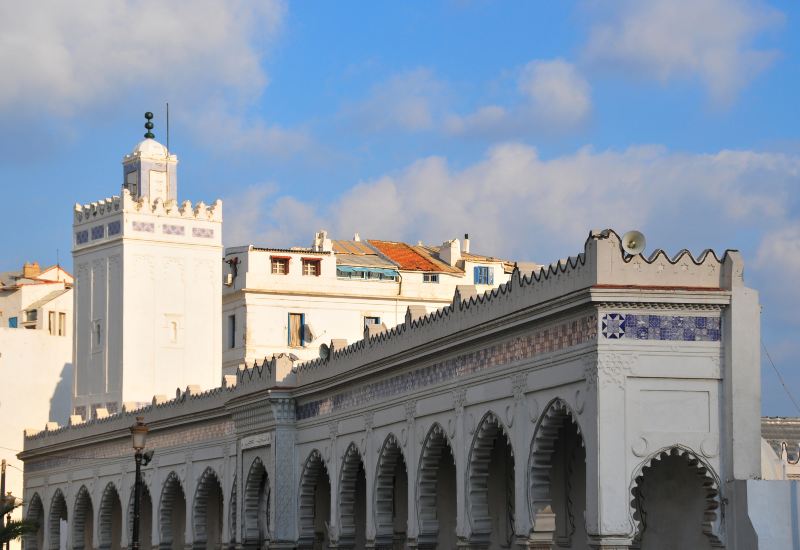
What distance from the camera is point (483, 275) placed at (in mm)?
61875

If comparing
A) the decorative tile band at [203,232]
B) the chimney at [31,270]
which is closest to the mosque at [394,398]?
the decorative tile band at [203,232]

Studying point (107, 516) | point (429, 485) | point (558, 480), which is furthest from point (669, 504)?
point (107, 516)

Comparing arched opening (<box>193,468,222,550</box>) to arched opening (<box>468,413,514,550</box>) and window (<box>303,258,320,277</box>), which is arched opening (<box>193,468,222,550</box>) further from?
window (<box>303,258,320,277</box>)

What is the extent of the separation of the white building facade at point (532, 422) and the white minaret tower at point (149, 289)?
45.2ft

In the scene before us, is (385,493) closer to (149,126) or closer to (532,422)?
(532,422)

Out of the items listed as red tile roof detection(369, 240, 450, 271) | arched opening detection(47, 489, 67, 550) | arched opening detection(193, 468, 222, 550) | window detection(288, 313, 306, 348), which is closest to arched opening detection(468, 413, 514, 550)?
arched opening detection(193, 468, 222, 550)

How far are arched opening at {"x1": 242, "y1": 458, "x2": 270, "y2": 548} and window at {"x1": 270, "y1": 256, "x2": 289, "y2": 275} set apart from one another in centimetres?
1921

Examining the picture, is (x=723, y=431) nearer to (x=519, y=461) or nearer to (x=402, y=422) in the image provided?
(x=519, y=461)

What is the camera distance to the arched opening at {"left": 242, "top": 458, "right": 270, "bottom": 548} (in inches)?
1519

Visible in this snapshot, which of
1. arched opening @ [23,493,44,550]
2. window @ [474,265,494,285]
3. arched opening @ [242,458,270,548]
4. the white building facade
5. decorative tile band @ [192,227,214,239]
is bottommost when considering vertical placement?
arched opening @ [23,493,44,550]

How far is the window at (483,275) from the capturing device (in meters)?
61.6

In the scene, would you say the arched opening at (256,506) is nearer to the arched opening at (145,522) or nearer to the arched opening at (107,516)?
the arched opening at (145,522)

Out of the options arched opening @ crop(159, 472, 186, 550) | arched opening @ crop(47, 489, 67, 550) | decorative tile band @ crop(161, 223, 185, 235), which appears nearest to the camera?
arched opening @ crop(159, 472, 186, 550)

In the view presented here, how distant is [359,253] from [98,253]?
35.4 ft
